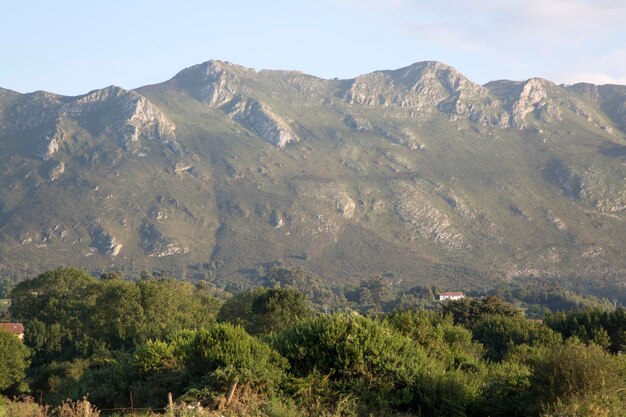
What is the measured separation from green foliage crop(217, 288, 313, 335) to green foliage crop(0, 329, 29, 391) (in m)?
15.2

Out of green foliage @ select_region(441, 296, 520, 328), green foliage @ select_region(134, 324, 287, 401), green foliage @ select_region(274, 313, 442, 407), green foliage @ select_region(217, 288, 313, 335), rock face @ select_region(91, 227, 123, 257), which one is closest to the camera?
green foliage @ select_region(134, 324, 287, 401)

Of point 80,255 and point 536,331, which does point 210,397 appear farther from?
point 80,255

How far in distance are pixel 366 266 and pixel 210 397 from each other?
575 ft

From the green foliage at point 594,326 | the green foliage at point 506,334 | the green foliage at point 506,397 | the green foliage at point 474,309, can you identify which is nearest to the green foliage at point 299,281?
the green foliage at point 474,309

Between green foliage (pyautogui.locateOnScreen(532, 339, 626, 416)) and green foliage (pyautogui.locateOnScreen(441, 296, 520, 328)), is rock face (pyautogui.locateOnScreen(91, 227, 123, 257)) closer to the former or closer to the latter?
green foliage (pyautogui.locateOnScreen(441, 296, 520, 328))

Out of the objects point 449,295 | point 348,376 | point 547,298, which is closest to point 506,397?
point 348,376

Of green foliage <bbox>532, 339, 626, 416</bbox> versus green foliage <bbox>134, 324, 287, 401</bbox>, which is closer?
green foliage <bbox>532, 339, 626, 416</bbox>

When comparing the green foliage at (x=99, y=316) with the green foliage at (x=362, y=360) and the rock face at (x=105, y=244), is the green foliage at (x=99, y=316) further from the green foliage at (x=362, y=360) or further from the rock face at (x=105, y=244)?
the rock face at (x=105, y=244)

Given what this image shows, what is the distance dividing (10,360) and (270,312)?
740 inches

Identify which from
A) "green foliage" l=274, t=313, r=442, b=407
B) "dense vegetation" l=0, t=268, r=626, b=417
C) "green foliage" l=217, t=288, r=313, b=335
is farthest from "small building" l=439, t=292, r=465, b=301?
"green foliage" l=274, t=313, r=442, b=407

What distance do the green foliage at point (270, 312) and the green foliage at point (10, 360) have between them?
599 inches

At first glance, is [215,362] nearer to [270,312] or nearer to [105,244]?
[270,312]

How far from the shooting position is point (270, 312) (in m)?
58.2

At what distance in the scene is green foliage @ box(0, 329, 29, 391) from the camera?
4956 centimetres
